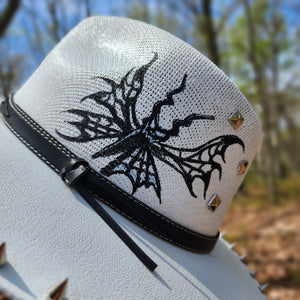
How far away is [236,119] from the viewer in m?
0.89

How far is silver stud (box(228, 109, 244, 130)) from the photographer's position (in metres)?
0.89

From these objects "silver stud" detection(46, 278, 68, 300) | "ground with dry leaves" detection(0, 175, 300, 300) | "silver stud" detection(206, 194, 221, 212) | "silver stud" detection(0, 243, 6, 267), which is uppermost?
"silver stud" detection(0, 243, 6, 267)

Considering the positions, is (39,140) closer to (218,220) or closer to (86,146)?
(86,146)

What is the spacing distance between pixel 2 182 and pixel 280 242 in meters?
4.62

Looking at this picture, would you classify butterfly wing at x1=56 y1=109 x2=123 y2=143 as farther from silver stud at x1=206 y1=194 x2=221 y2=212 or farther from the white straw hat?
silver stud at x1=206 y1=194 x2=221 y2=212

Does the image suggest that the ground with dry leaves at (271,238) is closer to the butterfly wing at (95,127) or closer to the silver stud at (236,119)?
the silver stud at (236,119)

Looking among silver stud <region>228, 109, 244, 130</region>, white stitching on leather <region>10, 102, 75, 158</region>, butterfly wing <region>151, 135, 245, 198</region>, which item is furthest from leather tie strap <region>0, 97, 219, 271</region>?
silver stud <region>228, 109, 244, 130</region>

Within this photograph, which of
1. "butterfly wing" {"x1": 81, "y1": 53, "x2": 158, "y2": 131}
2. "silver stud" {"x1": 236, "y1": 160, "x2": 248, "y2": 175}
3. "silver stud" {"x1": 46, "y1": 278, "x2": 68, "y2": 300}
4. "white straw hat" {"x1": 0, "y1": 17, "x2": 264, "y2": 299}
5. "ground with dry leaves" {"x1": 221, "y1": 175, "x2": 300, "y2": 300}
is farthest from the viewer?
"ground with dry leaves" {"x1": 221, "y1": 175, "x2": 300, "y2": 300}

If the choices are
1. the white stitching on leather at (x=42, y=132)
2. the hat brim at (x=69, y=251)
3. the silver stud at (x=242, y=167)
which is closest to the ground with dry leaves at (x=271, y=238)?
the silver stud at (x=242, y=167)

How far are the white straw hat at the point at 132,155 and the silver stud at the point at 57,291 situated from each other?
0.09 meters

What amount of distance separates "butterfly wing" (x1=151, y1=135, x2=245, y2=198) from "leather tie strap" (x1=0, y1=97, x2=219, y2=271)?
Result: 0.44ft

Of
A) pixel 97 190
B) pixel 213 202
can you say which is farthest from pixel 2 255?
pixel 213 202

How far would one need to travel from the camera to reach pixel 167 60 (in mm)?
869

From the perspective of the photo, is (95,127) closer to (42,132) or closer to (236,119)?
(42,132)
